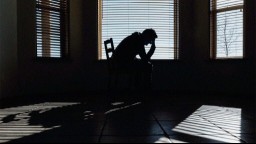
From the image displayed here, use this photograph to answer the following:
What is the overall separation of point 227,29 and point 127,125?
159 inches

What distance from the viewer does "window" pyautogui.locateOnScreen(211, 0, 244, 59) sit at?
6043mm

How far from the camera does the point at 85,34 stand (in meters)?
6.92

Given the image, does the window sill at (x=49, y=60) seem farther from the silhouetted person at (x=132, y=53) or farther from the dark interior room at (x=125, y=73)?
the silhouetted person at (x=132, y=53)

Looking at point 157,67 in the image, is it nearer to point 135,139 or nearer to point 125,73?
point 125,73

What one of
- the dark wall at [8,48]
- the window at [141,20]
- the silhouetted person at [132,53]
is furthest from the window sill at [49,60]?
the silhouetted person at [132,53]

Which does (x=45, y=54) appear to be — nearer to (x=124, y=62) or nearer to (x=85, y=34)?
(x=85, y=34)

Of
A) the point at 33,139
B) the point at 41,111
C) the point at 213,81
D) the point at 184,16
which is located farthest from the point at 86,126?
the point at 184,16

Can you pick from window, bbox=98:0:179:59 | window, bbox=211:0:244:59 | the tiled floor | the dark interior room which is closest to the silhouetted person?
the dark interior room

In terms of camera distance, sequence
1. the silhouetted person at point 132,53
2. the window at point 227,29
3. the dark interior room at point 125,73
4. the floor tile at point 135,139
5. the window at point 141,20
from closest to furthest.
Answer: the floor tile at point 135,139 → the dark interior room at point 125,73 → the silhouetted person at point 132,53 → the window at point 227,29 → the window at point 141,20

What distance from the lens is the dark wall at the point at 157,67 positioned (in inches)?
239

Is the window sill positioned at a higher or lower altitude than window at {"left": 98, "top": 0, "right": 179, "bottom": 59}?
lower

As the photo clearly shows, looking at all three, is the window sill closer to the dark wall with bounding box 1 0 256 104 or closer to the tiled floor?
the dark wall with bounding box 1 0 256 104

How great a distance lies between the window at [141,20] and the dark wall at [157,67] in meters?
0.15

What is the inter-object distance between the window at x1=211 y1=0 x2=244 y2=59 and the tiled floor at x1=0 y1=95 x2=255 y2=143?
239 centimetres
